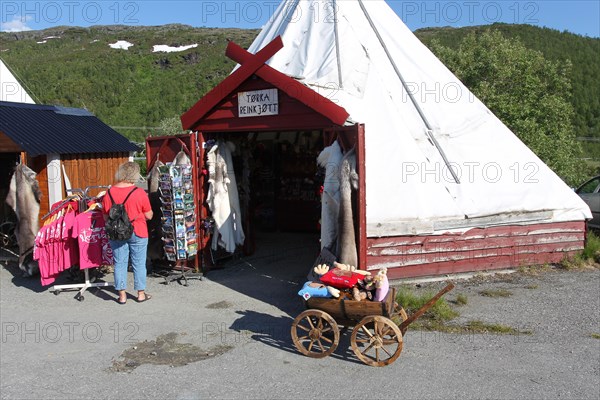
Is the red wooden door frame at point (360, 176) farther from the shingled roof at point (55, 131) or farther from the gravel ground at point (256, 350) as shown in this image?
the shingled roof at point (55, 131)

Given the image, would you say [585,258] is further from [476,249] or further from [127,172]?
[127,172]

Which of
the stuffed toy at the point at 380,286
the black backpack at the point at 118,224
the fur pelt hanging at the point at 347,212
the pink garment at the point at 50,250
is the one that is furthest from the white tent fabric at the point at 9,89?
the stuffed toy at the point at 380,286

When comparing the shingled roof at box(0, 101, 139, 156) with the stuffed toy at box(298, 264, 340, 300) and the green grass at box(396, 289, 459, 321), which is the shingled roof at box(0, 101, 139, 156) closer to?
the stuffed toy at box(298, 264, 340, 300)

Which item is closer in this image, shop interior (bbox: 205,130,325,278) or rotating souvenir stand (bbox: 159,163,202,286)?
rotating souvenir stand (bbox: 159,163,202,286)

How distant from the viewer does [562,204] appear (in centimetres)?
896

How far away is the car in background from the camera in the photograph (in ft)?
37.9

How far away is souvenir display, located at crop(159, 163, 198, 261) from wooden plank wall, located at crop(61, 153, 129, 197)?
3.64 meters

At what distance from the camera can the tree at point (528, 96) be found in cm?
1680

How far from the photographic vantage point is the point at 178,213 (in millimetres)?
8125

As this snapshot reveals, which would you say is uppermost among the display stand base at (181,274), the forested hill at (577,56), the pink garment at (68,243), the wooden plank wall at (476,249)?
the forested hill at (577,56)

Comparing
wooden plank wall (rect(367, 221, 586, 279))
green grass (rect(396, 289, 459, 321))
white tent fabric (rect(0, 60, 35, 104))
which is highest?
white tent fabric (rect(0, 60, 35, 104))

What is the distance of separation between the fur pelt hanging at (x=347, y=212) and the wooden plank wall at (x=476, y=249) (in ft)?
4.51

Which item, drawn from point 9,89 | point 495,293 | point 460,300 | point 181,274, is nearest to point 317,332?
point 460,300

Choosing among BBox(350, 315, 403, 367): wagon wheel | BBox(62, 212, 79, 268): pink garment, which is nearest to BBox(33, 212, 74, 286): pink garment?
BBox(62, 212, 79, 268): pink garment
